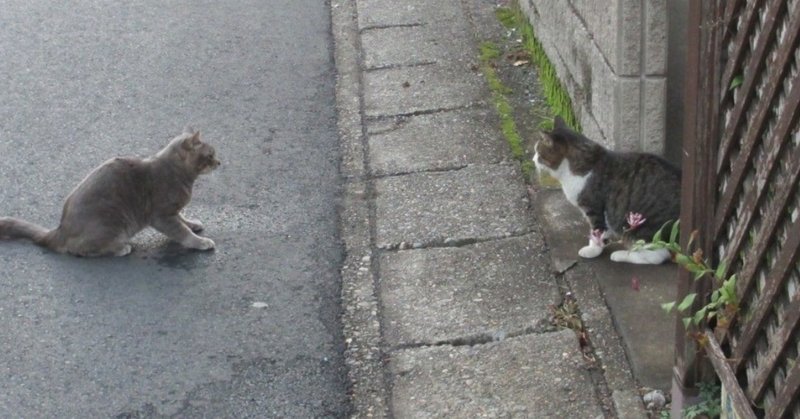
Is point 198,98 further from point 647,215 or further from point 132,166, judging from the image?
point 647,215

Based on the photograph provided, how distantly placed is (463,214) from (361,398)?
1435 mm

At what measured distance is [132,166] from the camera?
507 centimetres

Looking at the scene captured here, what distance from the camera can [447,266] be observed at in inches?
185

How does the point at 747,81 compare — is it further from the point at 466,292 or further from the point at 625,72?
the point at 625,72

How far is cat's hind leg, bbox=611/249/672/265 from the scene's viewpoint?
14.9ft

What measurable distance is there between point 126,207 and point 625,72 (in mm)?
2202

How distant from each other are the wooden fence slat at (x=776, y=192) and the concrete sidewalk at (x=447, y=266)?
0.87 m

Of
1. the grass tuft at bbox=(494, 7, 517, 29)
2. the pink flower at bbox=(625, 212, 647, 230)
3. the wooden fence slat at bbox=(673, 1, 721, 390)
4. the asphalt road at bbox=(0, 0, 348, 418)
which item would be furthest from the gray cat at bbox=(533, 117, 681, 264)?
the grass tuft at bbox=(494, 7, 517, 29)

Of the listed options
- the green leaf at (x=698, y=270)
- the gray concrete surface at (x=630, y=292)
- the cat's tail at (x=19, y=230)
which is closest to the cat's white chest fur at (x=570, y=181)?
the gray concrete surface at (x=630, y=292)

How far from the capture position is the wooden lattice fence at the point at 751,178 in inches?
105

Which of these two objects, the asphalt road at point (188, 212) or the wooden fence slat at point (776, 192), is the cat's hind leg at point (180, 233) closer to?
the asphalt road at point (188, 212)

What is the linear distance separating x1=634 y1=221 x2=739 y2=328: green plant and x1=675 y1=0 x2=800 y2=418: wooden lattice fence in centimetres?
3

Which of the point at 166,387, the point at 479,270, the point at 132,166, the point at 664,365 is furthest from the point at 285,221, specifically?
the point at 664,365

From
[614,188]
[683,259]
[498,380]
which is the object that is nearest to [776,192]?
[683,259]
